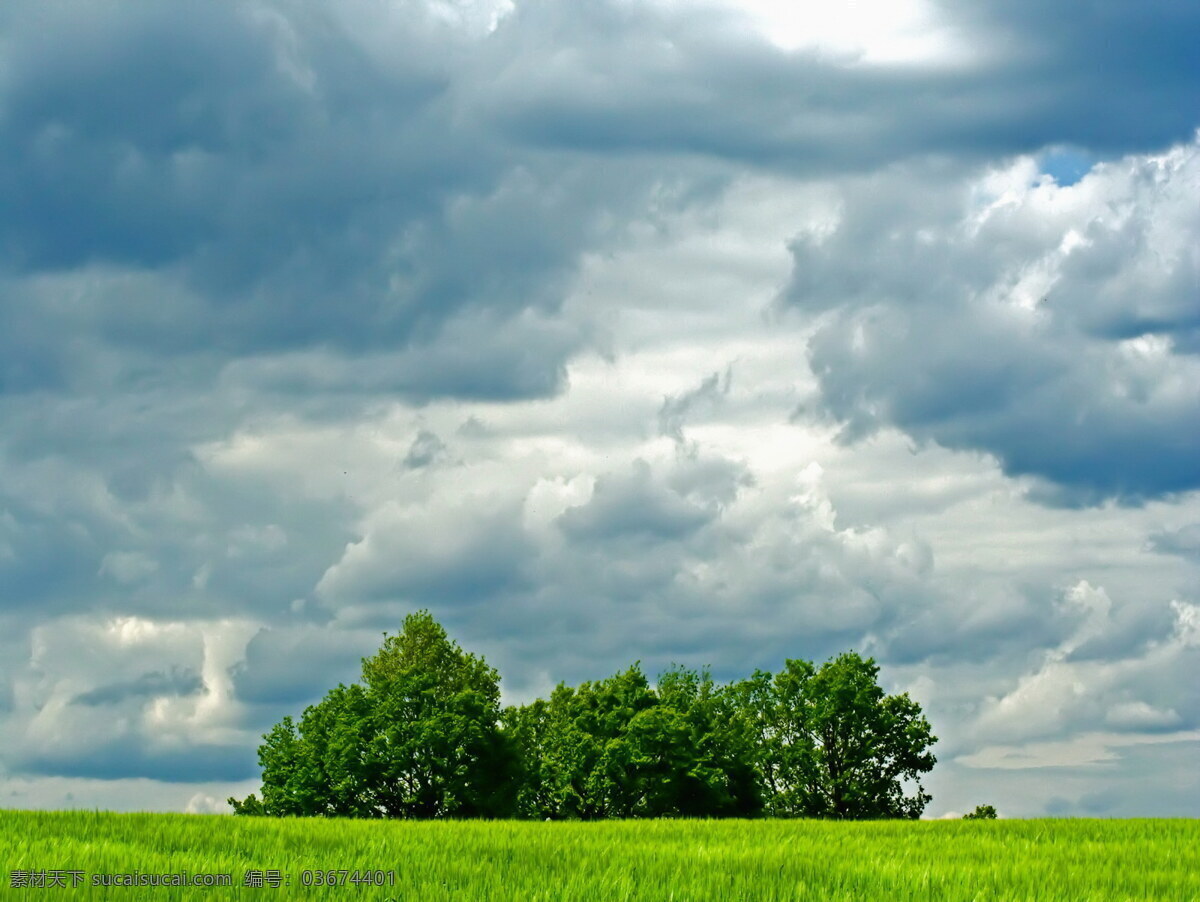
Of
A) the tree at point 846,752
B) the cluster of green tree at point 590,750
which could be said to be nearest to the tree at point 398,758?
the cluster of green tree at point 590,750

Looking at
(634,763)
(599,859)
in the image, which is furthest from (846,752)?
(599,859)

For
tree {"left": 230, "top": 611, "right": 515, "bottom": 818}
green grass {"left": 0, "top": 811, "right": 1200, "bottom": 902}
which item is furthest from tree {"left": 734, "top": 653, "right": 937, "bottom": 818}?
green grass {"left": 0, "top": 811, "right": 1200, "bottom": 902}

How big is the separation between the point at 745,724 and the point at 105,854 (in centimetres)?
7163

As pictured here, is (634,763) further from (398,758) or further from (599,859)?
(599,859)

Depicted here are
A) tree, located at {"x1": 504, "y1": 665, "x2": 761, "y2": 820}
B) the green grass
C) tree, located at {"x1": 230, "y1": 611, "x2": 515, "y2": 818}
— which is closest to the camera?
the green grass

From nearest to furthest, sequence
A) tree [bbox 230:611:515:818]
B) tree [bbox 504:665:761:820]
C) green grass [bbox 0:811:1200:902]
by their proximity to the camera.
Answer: green grass [bbox 0:811:1200:902], tree [bbox 230:611:515:818], tree [bbox 504:665:761:820]

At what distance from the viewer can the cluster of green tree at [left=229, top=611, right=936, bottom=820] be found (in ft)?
228

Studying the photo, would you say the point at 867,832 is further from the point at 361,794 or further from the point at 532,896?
the point at 361,794

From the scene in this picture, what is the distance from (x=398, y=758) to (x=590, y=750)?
43.6ft

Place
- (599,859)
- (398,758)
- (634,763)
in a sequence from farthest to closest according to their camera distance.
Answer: (634,763)
(398,758)
(599,859)

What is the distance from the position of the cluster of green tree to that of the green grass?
148 feet

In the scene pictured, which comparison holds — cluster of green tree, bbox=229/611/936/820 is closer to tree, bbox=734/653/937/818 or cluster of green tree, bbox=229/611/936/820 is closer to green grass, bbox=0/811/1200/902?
tree, bbox=734/653/937/818

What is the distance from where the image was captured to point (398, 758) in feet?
228

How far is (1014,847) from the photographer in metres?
22.3
